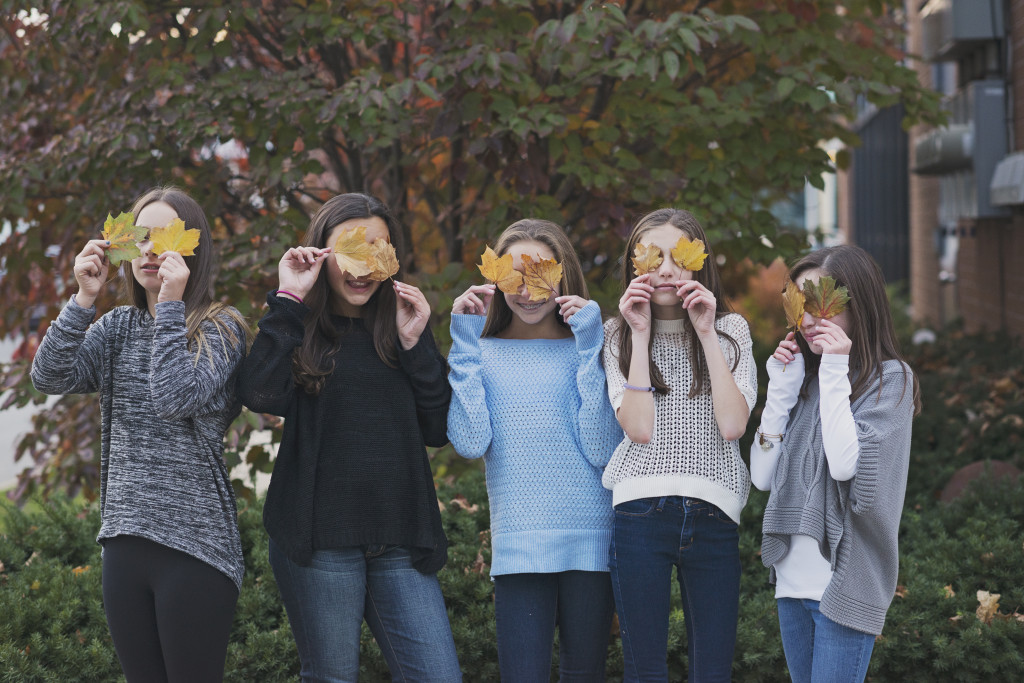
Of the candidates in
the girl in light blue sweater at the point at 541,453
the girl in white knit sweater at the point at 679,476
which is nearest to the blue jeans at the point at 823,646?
the girl in white knit sweater at the point at 679,476

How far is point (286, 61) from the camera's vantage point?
17.2 ft

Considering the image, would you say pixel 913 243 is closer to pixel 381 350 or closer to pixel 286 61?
pixel 286 61

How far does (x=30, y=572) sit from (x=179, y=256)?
2273 millimetres

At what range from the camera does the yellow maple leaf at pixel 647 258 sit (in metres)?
2.84

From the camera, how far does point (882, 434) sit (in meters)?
2.74

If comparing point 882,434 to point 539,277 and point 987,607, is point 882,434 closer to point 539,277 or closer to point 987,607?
point 539,277

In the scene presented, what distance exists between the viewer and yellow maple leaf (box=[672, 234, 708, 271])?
9.23 feet

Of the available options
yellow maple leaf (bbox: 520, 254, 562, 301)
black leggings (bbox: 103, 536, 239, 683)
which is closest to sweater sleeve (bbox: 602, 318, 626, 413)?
yellow maple leaf (bbox: 520, 254, 562, 301)

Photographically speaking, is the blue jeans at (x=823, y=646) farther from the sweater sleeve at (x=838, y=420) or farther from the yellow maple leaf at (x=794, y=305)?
the yellow maple leaf at (x=794, y=305)

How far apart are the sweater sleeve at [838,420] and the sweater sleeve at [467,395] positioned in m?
0.93

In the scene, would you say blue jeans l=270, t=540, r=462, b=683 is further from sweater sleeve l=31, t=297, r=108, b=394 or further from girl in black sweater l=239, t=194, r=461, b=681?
sweater sleeve l=31, t=297, r=108, b=394

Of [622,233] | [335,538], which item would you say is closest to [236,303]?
[622,233]

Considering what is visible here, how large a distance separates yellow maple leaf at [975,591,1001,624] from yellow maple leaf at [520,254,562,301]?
224 centimetres

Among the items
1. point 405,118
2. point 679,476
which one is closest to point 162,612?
point 679,476
